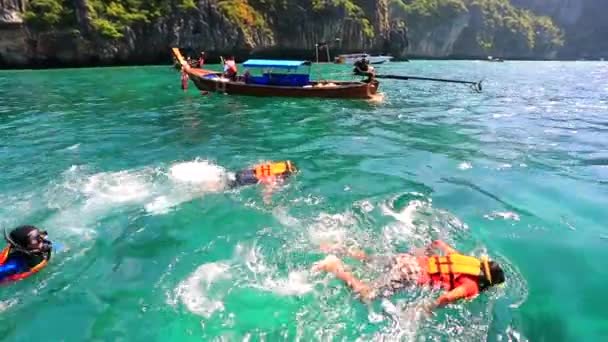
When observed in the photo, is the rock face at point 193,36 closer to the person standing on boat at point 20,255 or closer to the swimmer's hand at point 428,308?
the person standing on boat at point 20,255

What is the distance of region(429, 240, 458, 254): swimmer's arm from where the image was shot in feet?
24.0

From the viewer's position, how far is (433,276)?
6.45m

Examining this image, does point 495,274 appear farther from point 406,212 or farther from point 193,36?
point 193,36

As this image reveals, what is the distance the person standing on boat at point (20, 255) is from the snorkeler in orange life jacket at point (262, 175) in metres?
4.36

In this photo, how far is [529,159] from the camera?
13.4m

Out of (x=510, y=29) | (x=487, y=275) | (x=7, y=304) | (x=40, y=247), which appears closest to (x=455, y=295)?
(x=487, y=275)

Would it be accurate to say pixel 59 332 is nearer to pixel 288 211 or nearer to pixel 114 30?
pixel 288 211

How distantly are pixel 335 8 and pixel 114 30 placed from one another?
3054 centimetres

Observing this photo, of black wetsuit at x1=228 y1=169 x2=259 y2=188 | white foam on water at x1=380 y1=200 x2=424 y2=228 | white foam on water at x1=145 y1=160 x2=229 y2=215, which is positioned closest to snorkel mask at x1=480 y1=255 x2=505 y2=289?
white foam on water at x1=380 y1=200 x2=424 y2=228

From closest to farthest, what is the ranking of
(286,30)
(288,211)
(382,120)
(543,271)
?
(543,271), (288,211), (382,120), (286,30)

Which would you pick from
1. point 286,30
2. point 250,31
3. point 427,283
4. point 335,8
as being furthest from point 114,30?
point 427,283

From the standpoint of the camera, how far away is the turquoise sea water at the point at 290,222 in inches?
239

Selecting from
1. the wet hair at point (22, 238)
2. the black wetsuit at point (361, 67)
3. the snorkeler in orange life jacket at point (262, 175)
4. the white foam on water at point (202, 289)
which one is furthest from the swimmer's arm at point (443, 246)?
the black wetsuit at point (361, 67)

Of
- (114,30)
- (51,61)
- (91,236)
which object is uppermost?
(114,30)
